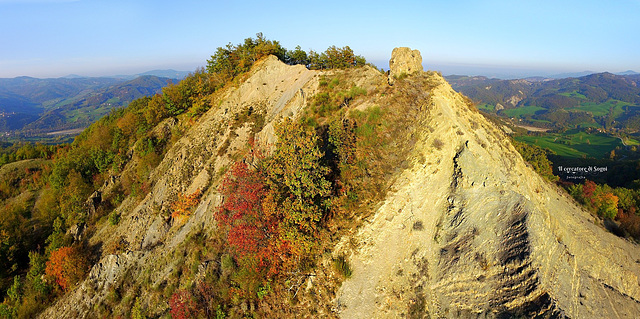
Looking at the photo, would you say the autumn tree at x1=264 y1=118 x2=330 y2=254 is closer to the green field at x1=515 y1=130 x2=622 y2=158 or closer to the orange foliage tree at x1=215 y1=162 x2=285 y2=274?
the orange foliage tree at x1=215 y1=162 x2=285 y2=274

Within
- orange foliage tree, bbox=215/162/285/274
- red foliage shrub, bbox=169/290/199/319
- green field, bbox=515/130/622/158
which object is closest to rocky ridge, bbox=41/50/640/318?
red foliage shrub, bbox=169/290/199/319

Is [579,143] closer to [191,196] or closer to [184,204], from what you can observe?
[191,196]

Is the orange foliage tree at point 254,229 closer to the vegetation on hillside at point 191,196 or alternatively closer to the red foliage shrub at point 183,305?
the vegetation on hillside at point 191,196

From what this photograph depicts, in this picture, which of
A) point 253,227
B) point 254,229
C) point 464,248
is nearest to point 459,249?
point 464,248

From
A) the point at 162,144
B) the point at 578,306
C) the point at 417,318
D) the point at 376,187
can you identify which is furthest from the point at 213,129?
the point at 578,306

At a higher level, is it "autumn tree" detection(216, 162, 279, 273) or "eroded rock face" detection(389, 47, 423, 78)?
"eroded rock face" detection(389, 47, 423, 78)

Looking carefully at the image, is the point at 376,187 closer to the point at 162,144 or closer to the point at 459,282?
the point at 459,282

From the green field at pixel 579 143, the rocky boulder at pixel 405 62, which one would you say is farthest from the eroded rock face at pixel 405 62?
the green field at pixel 579 143
